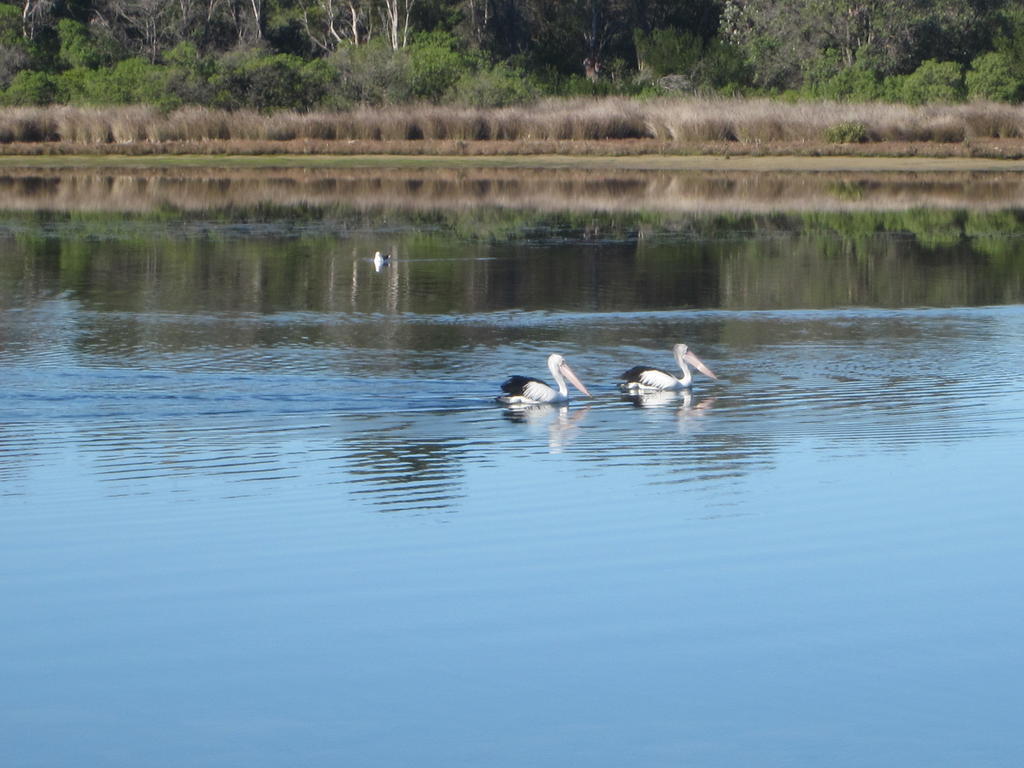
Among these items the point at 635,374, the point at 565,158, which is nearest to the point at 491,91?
the point at 565,158

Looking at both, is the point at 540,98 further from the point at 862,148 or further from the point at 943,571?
the point at 943,571

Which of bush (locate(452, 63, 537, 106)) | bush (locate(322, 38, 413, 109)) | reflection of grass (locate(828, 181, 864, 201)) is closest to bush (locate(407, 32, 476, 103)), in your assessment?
bush (locate(322, 38, 413, 109))

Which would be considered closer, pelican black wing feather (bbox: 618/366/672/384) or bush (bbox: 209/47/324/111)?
pelican black wing feather (bbox: 618/366/672/384)

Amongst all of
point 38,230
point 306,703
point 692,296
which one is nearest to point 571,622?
point 306,703

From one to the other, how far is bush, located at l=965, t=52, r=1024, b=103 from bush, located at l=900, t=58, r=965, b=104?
0.42m

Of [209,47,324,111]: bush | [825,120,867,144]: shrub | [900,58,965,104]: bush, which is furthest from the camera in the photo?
[209,47,324,111]: bush

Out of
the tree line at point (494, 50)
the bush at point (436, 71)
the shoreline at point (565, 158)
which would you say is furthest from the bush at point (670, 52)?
the shoreline at point (565, 158)

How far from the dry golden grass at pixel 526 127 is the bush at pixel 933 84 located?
93.6 inches

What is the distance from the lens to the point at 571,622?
6.87 meters

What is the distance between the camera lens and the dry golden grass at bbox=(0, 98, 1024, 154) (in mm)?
42281

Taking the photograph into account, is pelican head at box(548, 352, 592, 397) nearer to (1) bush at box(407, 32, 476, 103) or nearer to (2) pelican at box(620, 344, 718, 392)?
(2) pelican at box(620, 344, 718, 392)

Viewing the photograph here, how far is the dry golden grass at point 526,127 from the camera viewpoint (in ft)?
139

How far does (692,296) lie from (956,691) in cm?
1263

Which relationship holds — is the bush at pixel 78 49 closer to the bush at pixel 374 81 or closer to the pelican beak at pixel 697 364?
the bush at pixel 374 81
